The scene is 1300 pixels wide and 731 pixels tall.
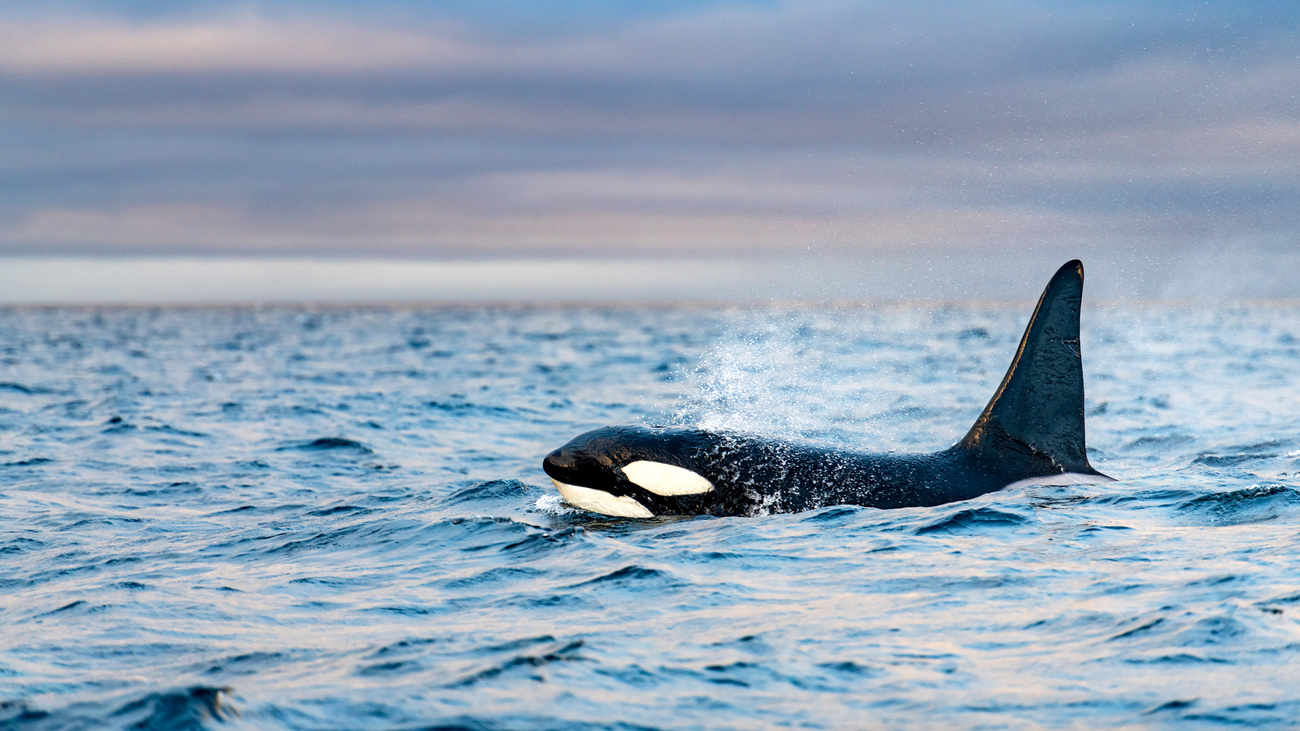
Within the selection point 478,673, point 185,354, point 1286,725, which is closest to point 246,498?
point 478,673

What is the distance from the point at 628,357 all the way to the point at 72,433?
25142mm

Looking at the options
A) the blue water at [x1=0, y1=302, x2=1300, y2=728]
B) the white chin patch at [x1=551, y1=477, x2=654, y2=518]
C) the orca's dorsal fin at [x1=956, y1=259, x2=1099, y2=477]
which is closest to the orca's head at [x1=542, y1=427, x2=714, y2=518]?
the white chin patch at [x1=551, y1=477, x2=654, y2=518]

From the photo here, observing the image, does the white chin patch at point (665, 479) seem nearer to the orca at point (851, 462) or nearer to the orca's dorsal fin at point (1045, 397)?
the orca at point (851, 462)

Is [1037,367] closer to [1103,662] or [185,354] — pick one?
[1103,662]

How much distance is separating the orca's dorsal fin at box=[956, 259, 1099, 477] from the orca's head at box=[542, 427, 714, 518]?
2.42m

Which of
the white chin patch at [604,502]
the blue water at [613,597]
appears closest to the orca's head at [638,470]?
the white chin patch at [604,502]

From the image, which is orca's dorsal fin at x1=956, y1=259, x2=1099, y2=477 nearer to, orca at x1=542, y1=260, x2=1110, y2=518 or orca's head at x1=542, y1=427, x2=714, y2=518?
orca at x1=542, y1=260, x2=1110, y2=518

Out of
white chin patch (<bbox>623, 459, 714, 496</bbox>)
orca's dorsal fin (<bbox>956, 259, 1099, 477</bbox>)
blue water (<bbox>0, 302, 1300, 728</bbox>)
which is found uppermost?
orca's dorsal fin (<bbox>956, 259, 1099, 477</bbox>)

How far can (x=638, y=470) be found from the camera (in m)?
9.38

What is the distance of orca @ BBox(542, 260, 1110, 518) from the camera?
9.40 m

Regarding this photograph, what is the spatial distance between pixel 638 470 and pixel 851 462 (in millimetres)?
1785

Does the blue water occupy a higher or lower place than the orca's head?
lower

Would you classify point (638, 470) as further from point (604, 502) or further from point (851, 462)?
point (851, 462)

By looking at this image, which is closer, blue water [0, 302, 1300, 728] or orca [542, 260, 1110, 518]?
blue water [0, 302, 1300, 728]
